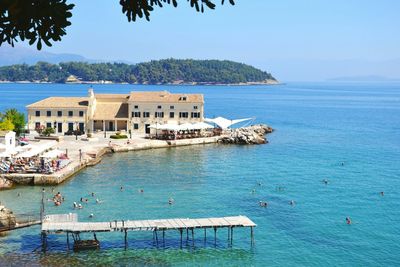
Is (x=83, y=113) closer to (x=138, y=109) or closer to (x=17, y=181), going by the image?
(x=138, y=109)

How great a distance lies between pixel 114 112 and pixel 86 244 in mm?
43778

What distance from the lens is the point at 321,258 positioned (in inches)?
1110

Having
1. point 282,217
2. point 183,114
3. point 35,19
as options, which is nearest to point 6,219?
point 282,217

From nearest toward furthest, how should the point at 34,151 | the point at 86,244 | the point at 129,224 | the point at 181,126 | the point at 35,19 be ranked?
the point at 35,19 → the point at 86,244 → the point at 129,224 → the point at 34,151 → the point at 181,126

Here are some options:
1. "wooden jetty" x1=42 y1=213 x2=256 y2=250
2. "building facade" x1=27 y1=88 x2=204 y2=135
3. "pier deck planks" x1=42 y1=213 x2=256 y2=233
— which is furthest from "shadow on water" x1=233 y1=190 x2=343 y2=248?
"building facade" x1=27 y1=88 x2=204 y2=135

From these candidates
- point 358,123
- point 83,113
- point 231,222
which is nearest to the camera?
point 231,222

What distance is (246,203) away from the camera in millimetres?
38594

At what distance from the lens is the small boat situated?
28703 millimetres

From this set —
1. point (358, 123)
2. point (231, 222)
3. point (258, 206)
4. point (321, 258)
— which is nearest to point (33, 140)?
point (258, 206)

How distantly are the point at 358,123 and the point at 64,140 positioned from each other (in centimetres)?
6485

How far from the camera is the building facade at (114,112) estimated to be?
68750 millimetres

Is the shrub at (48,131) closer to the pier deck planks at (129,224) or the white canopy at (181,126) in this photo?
the white canopy at (181,126)

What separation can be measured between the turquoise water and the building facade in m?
7.56

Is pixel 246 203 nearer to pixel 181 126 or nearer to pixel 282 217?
pixel 282 217
